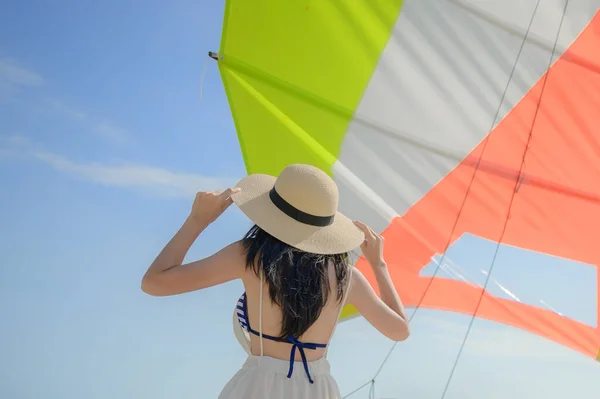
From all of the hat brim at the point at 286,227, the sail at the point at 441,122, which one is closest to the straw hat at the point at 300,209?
the hat brim at the point at 286,227

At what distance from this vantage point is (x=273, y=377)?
180 cm

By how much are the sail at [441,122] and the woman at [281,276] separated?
1.09 metres

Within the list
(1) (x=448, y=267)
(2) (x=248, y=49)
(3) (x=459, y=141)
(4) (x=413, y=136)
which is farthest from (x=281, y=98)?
(1) (x=448, y=267)

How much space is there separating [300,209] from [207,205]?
24cm

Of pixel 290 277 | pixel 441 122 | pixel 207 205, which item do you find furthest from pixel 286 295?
pixel 441 122

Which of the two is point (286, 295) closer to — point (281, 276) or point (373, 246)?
point (281, 276)

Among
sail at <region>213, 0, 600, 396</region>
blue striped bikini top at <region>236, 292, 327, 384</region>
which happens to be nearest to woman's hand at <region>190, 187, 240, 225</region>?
blue striped bikini top at <region>236, 292, 327, 384</region>

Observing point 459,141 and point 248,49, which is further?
point 459,141

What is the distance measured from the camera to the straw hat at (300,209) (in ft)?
5.89

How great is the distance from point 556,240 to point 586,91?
2.43 ft

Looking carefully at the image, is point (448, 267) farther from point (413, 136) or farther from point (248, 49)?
point (248, 49)

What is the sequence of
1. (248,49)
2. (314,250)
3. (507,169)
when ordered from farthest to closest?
(507,169)
(248,49)
(314,250)

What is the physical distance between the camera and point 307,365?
1.83 meters

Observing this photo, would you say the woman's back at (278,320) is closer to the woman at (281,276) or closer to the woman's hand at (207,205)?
the woman at (281,276)
